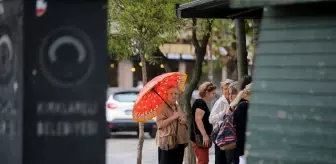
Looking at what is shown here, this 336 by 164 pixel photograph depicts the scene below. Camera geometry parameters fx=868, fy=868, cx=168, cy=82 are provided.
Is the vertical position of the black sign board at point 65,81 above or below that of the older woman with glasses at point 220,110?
above

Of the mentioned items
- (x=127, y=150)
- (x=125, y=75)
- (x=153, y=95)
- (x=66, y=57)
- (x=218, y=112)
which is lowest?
(x=127, y=150)

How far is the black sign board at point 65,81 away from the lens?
479cm

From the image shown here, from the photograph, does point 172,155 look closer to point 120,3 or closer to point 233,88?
point 233,88

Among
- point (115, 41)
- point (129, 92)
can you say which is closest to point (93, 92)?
point (115, 41)

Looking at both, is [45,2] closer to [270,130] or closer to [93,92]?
[93,92]

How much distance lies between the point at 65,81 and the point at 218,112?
24.3ft

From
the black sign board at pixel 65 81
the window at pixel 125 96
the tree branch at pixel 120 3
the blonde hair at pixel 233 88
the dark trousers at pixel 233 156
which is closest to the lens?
the black sign board at pixel 65 81

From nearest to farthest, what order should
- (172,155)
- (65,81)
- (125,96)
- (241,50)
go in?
1. (65,81)
2. (172,155)
3. (241,50)
4. (125,96)

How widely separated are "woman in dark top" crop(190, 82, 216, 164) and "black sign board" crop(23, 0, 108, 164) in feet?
24.3

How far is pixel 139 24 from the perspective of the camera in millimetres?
15039

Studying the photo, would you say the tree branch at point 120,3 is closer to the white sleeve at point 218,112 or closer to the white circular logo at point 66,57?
the white sleeve at point 218,112

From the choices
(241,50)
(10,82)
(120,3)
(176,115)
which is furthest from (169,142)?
(10,82)

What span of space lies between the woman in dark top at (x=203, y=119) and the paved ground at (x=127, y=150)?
4.82 meters

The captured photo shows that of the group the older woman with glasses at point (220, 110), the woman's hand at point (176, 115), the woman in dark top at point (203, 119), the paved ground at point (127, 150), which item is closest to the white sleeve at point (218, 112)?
the older woman with glasses at point (220, 110)
